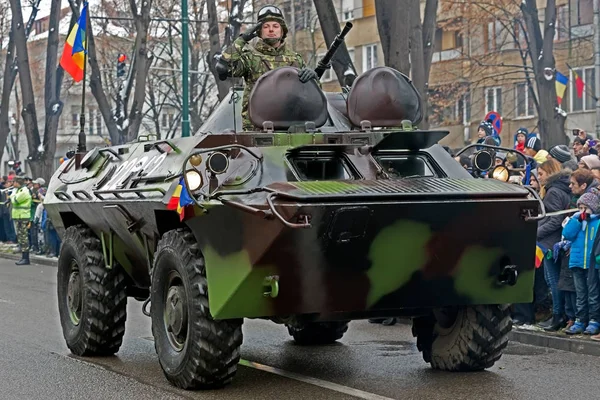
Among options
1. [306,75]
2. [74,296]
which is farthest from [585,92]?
[306,75]

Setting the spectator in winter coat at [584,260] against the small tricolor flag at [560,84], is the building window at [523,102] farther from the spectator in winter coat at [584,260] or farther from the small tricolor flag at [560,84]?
the spectator in winter coat at [584,260]

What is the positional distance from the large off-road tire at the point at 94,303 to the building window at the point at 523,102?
33.1 metres

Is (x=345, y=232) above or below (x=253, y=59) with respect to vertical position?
below

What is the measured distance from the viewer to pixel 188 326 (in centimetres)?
873

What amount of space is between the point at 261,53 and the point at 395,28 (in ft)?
19.3

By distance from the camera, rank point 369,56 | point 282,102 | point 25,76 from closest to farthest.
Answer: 1. point 282,102
2. point 25,76
3. point 369,56

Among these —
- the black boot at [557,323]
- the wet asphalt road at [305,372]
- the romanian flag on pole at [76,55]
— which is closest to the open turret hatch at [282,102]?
the wet asphalt road at [305,372]

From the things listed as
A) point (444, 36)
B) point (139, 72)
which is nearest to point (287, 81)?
point (139, 72)

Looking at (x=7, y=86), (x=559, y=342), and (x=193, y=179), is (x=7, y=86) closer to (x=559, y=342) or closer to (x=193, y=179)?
(x=559, y=342)

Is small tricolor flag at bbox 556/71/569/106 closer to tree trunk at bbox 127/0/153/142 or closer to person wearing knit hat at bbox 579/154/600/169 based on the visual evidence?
tree trunk at bbox 127/0/153/142

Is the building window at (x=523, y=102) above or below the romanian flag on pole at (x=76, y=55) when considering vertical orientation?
below

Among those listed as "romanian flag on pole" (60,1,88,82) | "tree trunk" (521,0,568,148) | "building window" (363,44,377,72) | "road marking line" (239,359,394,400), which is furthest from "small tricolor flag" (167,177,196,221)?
"building window" (363,44,377,72)

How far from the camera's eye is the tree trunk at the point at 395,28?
16484mm

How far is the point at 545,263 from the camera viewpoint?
39.8 ft
